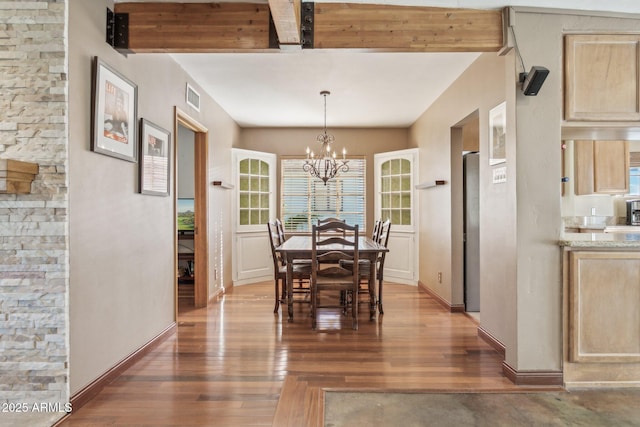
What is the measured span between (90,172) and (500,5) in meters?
2.99

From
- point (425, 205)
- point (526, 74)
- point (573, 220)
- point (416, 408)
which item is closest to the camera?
point (416, 408)

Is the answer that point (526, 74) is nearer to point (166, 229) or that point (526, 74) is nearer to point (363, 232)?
point (166, 229)

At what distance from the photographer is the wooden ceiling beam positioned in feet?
8.06

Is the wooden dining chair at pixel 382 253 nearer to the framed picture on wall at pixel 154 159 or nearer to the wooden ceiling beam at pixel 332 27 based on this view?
the wooden ceiling beam at pixel 332 27

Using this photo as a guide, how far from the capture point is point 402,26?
8.06ft

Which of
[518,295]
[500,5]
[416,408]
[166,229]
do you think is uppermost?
[500,5]

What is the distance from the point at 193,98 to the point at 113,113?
1712mm

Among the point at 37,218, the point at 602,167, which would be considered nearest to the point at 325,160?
the point at 37,218

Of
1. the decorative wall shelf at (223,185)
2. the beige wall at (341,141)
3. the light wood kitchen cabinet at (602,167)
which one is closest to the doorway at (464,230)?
the light wood kitchen cabinet at (602,167)

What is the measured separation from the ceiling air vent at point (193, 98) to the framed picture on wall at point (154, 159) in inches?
28.3

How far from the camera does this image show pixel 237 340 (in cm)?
319

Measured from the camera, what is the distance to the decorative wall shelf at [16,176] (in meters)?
1.79

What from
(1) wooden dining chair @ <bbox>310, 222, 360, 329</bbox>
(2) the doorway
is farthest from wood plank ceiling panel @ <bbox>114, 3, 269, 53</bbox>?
(2) the doorway

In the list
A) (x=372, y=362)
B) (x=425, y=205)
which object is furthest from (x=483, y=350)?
(x=425, y=205)
